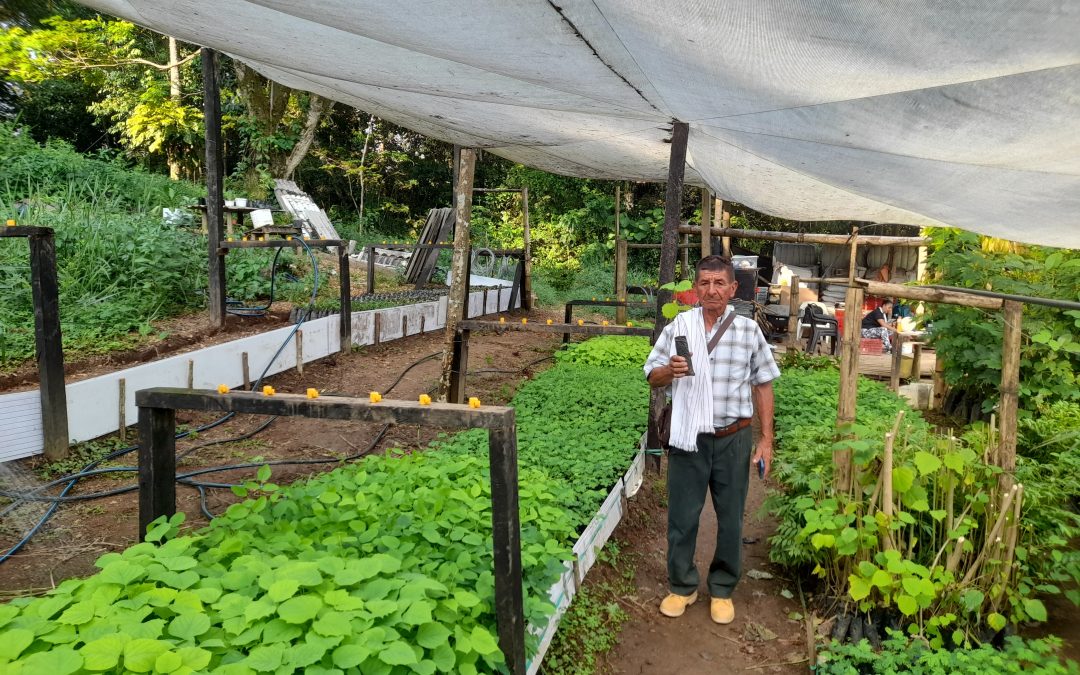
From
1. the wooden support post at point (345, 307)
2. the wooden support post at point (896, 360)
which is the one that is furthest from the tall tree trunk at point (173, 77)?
the wooden support post at point (896, 360)

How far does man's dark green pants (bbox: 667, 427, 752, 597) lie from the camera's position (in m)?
3.78

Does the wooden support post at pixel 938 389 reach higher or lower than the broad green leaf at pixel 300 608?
lower

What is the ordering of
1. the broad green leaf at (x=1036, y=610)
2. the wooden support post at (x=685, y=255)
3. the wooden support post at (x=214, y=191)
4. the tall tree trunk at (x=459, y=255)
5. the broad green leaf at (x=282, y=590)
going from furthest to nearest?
the wooden support post at (x=685, y=255) → the wooden support post at (x=214, y=191) → the tall tree trunk at (x=459, y=255) → the broad green leaf at (x=1036, y=610) → the broad green leaf at (x=282, y=590)

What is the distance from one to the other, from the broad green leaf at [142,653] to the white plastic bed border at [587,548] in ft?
4.61

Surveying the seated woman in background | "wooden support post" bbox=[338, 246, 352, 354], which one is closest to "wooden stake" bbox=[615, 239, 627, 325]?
the seated woman in background

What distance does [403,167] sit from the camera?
→ 2209cm

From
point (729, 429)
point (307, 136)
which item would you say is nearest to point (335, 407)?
point (729, 429)

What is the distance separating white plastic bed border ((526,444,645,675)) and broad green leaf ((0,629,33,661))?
5.42 ft

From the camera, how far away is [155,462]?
278 cm

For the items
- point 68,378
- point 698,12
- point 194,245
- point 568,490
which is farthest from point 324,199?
point 698,12

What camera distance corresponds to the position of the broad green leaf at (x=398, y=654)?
71.5 inches

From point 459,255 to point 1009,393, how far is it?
496 centimetres

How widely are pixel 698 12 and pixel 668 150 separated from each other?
146 inches

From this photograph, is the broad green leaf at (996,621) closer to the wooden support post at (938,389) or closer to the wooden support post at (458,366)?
the wooden support post at (458,366)
